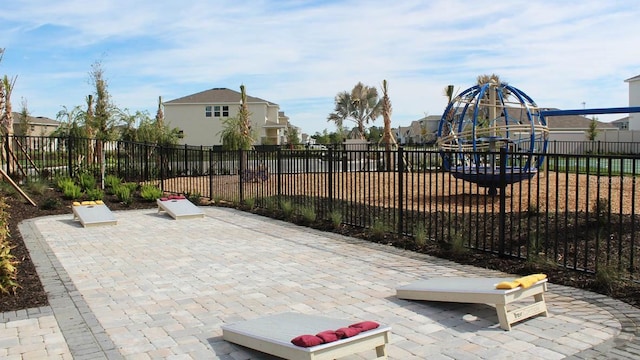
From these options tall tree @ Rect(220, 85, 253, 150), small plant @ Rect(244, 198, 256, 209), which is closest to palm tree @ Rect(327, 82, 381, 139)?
tall tree @ Rect(220, 85, 253, 150)

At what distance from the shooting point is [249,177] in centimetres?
1556

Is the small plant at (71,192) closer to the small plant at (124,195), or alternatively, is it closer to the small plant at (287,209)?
the small plant at (124,195)

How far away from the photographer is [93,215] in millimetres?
12195

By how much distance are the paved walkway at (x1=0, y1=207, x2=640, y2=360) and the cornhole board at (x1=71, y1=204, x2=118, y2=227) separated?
1.65 m

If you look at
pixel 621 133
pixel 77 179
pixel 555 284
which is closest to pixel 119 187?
pixel 77 179

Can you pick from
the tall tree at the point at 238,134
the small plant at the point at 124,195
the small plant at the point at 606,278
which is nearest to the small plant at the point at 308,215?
the small plant at the point at 124,195

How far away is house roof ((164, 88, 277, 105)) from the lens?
1932 inches

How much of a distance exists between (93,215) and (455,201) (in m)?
7.96

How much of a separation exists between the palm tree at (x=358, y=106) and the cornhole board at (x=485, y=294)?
68.5 meters

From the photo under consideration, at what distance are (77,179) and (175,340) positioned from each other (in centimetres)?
1484

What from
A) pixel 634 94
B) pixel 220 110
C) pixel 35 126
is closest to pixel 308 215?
pixel 220 110

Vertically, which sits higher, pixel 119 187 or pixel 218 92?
pixel 218 92

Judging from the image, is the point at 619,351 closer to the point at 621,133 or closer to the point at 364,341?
the point at 364,341

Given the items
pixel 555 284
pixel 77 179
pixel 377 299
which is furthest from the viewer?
pixel 77 179
